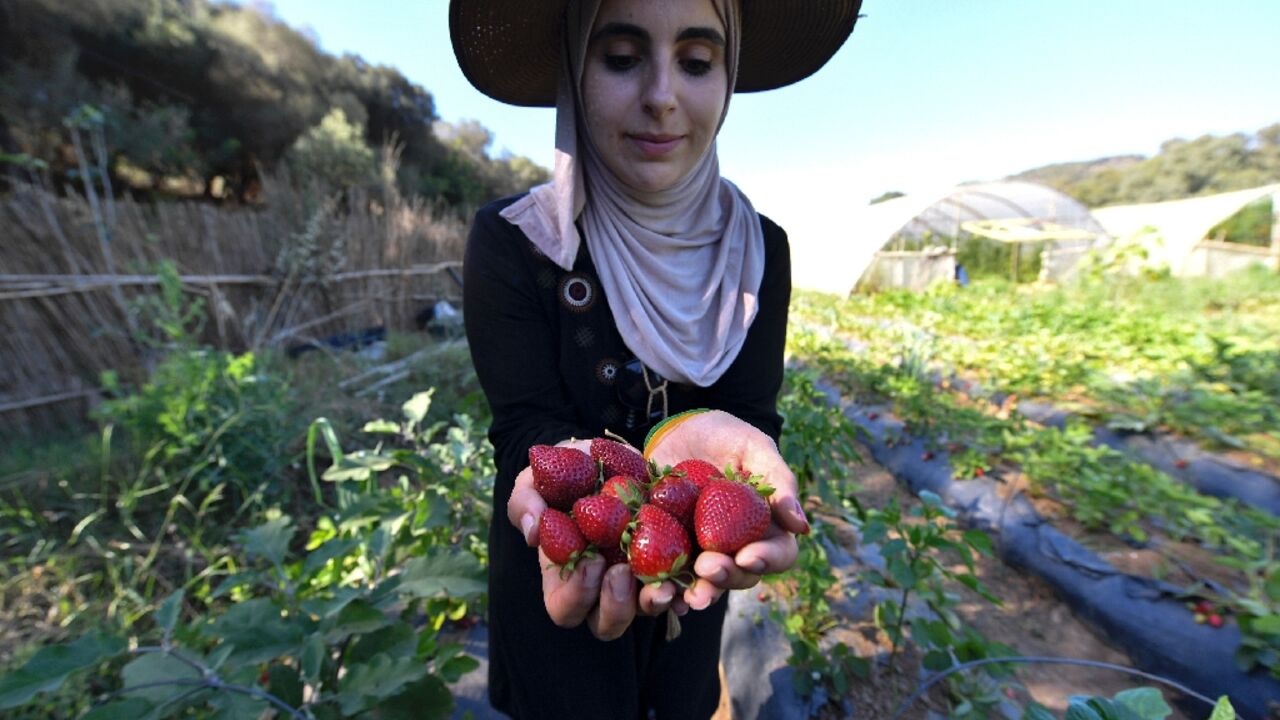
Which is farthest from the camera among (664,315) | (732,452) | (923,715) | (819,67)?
(923,715)

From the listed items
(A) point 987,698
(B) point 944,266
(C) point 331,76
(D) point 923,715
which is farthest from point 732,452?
(C) point 331,76

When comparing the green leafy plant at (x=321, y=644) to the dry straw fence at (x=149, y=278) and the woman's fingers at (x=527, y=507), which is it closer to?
the woman's fingers at (x=527, y=507)

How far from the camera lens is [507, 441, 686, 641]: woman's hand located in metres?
0.77

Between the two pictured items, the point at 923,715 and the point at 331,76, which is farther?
the point at 331,76

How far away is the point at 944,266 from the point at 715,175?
51.2 feet

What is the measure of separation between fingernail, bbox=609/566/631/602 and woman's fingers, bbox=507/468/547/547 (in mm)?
127

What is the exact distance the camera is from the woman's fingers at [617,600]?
2.53ft

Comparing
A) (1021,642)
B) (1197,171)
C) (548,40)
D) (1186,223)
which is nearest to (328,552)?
(548,40)

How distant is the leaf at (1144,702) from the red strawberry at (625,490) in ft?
2.31

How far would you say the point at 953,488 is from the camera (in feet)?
10.7

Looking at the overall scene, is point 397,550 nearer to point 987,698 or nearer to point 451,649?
point 451,649

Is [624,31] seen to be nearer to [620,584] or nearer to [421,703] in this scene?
[620,584]

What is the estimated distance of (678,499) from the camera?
0.88 m

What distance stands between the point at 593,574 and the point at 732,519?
0.74 ft
